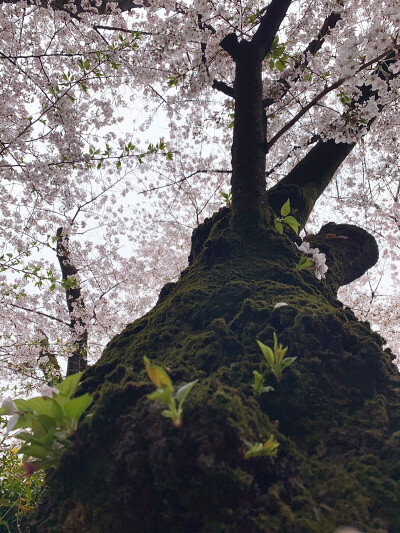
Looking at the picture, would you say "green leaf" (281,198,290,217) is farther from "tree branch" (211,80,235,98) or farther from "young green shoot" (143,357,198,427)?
"young green shoot" (143,357,198,427)

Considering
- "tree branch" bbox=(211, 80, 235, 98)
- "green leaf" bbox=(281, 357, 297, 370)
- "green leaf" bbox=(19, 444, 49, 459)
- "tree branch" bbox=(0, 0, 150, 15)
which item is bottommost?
"green leaf" bbox=(19, 444, 49, 459)

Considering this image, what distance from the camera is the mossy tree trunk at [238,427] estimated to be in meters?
0.76

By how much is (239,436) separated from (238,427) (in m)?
0.02

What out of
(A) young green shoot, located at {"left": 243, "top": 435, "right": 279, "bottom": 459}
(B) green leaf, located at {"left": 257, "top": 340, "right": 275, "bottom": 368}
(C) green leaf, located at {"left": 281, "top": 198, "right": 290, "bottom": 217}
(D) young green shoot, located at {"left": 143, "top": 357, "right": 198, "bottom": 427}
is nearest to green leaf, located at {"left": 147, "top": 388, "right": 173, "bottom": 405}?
(D) young green shoot, located at {"left": 143, "top": 357, "right": 198, "bottom": 427}

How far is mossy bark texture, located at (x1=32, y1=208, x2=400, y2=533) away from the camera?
0.76 m

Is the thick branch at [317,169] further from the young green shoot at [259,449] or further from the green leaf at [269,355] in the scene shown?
the young green shoot at [259,449]

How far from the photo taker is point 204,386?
3.04ft

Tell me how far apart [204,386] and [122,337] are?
948mm

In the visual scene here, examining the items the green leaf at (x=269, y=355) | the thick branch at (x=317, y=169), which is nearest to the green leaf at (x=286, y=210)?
the thick branch at (x=317, y=169)

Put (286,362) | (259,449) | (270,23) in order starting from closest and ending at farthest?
(259,449) < (286,362) < (270,23)

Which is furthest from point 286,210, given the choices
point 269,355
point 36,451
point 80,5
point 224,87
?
point 80,5

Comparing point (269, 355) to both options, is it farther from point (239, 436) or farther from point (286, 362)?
point (239, 436)

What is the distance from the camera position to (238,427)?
0.81m

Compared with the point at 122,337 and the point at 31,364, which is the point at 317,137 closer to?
the point at 122,337
